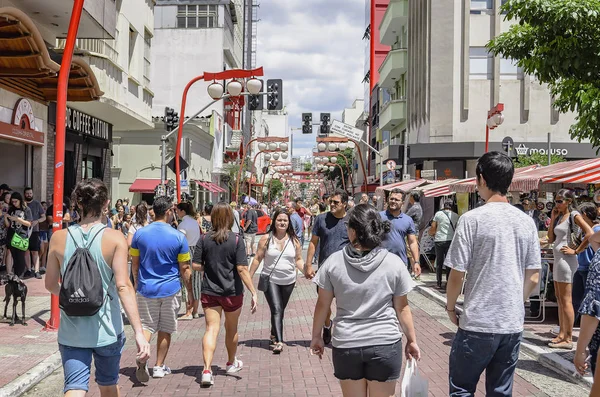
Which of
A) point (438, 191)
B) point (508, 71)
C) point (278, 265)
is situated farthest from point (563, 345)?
point (508, 71)

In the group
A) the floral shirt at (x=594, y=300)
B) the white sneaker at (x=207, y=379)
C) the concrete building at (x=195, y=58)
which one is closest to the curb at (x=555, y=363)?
the floral shirt at (x=594, y=300)

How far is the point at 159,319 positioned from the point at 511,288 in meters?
3.94

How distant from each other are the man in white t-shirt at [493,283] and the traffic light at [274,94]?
17865mm

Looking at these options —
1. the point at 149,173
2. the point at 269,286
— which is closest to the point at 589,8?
the point at 269,286

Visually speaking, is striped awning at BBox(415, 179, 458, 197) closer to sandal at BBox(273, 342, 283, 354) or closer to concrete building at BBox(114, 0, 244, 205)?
sandal at BBox(273, 342, 283, 354)

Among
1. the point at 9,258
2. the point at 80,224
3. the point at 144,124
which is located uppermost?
the point at 144,124

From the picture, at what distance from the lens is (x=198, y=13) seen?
57.5 m

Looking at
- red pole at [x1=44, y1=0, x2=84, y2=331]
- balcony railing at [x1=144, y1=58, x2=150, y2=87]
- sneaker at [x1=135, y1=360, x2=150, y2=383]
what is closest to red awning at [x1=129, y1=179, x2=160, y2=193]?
balcony railing at [x1=144, y1=58, x2=150, y2=87]

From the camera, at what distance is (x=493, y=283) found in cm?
404

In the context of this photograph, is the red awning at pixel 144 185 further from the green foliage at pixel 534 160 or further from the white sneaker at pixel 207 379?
the white sneaker at pixel 207 379

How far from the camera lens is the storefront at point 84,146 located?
64.5 feet

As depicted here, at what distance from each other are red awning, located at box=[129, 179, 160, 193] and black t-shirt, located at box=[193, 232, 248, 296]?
30.7 metres

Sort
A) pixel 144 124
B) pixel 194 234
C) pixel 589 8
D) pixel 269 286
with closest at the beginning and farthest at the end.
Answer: pixel 269 286, pixel 194 234, pixel 589 8, pixel 144 124

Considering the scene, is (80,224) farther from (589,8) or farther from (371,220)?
(589,8)
